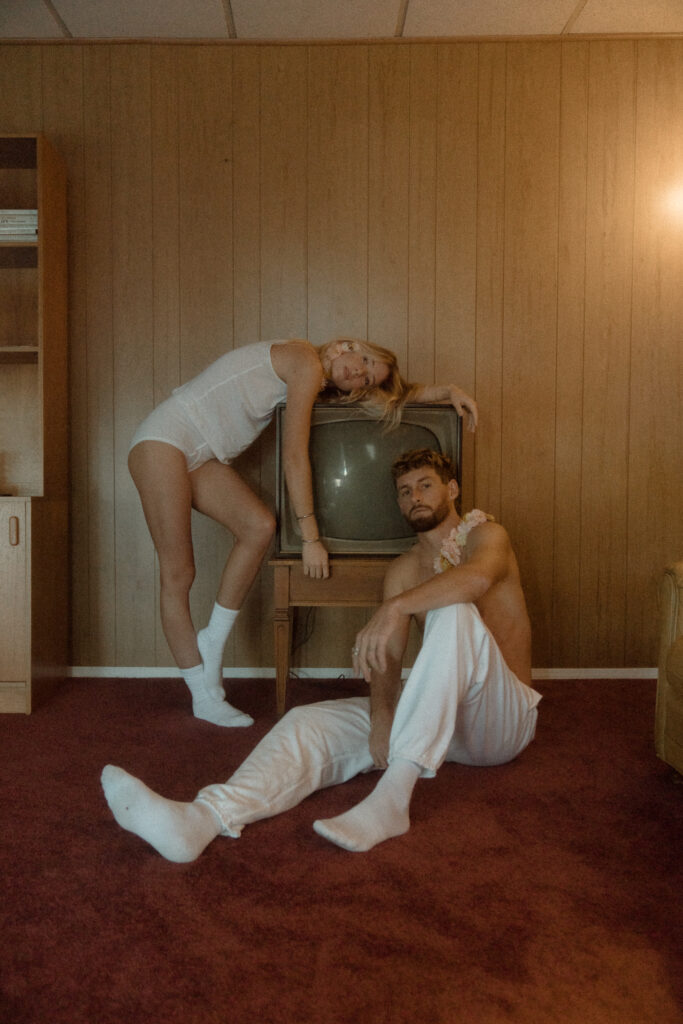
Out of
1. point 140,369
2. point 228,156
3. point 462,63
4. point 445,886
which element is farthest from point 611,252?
point 445,886

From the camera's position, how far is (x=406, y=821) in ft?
4.91

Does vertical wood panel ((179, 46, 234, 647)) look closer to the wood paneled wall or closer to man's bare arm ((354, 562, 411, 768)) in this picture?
the wood paneled wall

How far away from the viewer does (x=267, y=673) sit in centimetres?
287

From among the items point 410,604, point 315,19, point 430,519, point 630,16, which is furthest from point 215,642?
point 630,16

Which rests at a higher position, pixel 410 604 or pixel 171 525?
pixel 171 525

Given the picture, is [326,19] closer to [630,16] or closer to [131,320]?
[630,16]

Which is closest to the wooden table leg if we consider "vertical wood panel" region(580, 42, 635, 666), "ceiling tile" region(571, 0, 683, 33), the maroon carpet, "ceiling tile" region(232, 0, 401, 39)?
the maroon carpet

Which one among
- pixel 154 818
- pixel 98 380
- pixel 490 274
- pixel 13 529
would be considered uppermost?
pixel 490 274

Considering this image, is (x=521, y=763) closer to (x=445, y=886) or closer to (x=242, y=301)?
(x=445, y=886)

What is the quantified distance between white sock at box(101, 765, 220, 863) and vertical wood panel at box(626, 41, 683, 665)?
199cm

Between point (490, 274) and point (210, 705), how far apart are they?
68.8 inches

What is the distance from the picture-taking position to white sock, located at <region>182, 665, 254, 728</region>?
2270 millimetres

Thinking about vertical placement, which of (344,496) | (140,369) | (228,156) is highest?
(228,156)

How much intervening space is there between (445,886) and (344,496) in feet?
4.19
